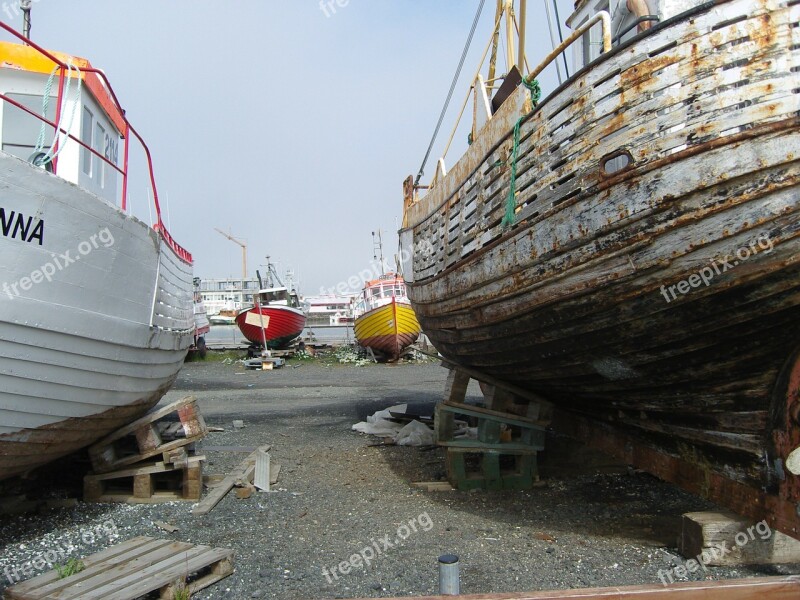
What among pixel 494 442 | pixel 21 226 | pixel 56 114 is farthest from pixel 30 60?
pixel 494 442

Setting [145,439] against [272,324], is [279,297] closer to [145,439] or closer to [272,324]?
[272,324]

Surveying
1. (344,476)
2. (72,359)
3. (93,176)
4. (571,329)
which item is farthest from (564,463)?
(93,176)

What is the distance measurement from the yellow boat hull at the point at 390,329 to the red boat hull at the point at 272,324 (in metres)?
3.34

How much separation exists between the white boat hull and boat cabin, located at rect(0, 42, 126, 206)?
0.53m

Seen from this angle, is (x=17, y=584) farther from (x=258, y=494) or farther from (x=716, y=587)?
(x=716, y=587)

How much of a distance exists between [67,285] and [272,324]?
1968 cm

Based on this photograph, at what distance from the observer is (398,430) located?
8273 mm

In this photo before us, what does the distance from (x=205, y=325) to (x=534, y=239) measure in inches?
852

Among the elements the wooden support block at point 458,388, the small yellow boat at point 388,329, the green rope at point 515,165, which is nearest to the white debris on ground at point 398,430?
the wooden support block at point 458,388

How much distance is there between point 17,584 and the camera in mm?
3334

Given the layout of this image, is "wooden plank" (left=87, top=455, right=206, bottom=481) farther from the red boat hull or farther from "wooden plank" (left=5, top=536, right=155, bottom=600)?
the red boat hull

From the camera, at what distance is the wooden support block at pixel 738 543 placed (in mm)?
3664

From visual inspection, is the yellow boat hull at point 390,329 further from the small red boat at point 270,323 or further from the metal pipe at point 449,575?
the metal pipe at point 449,575

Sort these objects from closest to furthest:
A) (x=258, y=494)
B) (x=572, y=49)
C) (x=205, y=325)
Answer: (x=258, y=494) → (x=572, y=49) → (x=205, y=325)
